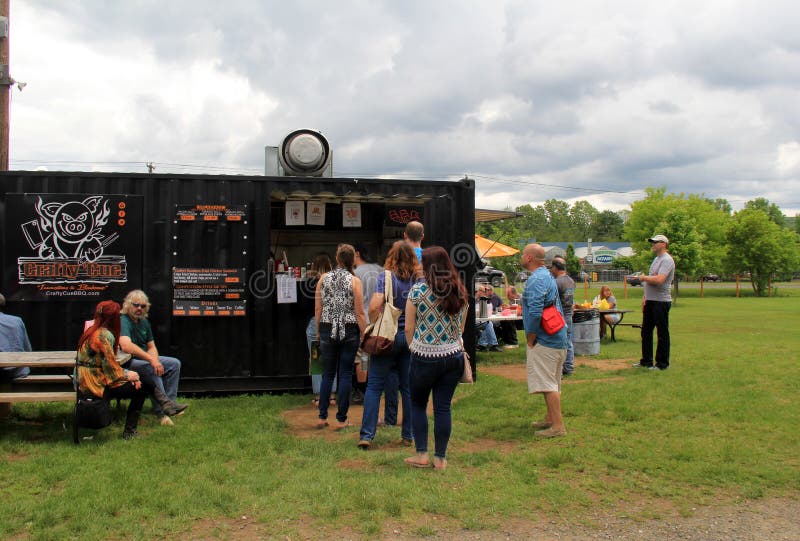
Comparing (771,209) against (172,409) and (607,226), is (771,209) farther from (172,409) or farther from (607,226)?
(172,409)

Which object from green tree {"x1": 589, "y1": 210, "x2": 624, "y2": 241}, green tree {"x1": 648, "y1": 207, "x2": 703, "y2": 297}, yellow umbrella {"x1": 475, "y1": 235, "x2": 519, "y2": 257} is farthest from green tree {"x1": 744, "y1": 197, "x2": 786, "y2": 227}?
yellow umbrella {"x1": 475, "y1": 235, "x2": 519, "y2": 257}

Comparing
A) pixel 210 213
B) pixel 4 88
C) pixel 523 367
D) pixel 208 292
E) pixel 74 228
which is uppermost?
pixel 4 88

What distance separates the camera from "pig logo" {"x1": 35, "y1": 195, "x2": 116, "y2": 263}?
7.11 metres

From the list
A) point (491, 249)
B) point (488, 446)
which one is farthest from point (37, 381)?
point (491, 249)

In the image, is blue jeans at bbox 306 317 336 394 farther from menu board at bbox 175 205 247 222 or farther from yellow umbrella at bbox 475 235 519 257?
yellow umbrella at bbox 475 235 519 257

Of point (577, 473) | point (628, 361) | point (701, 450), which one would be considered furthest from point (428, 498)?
point (628, 361)

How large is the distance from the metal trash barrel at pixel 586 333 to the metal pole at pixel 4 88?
912 cm

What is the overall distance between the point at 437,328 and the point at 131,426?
302cm

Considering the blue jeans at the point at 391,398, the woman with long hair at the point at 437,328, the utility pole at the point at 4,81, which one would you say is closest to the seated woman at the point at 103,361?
the blue jeans at the point at 391,398

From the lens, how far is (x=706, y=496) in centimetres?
412

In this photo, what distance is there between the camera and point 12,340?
6.04 metres

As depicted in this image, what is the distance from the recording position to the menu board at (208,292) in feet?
23.9

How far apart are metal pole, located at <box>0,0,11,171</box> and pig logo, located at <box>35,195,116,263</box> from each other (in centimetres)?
206

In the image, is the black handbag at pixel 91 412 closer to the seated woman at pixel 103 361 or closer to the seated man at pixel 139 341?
the seated woman at pixel 103 361
